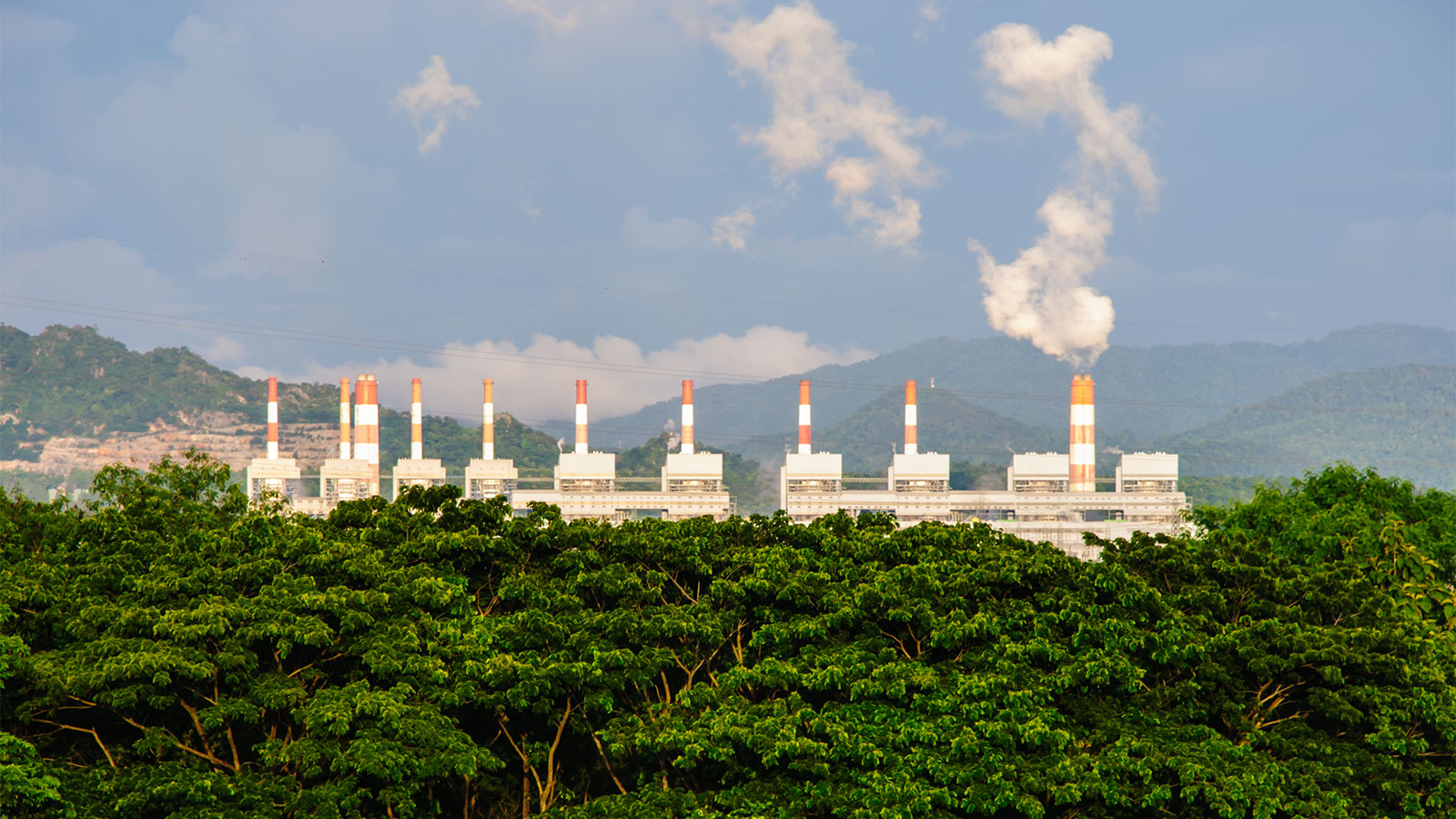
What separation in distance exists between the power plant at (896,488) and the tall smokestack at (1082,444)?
0.06 metres

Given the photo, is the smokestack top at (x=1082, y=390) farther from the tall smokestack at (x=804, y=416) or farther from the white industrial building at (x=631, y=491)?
the white industrial building at (x=631, y=491)

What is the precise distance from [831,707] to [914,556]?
132 inches

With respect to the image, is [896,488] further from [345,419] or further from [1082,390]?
[345,419]

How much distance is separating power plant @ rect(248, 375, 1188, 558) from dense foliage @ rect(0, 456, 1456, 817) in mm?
38835

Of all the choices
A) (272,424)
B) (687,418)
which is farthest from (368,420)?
(687,418)

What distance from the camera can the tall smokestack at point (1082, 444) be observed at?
61.5 meters

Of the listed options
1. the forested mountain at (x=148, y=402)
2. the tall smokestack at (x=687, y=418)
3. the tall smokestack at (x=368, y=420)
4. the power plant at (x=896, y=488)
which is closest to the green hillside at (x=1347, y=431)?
the forested mountain at (x=148, y=402)

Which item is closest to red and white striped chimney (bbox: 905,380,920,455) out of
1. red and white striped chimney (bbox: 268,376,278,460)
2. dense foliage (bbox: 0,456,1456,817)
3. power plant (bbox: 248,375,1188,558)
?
power plant (bbox: 248,375,1188,558)

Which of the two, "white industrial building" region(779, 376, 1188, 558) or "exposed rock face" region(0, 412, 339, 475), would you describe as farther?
"exposed rock face" region(0, 412, 339, 475)

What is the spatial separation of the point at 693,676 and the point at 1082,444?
5072 cm

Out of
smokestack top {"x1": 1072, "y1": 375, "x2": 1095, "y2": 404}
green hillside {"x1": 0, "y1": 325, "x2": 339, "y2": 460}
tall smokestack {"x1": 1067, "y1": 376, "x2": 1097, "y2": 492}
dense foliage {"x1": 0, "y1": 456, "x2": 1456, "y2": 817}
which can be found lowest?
dense foliage {"x1": 0, "y1": 456, "x2": 1456, "y2": 817}

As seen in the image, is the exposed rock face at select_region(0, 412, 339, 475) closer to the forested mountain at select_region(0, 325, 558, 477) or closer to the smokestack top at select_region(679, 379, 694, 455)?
the forested mountain at select_region(0, 325, 558, 477)

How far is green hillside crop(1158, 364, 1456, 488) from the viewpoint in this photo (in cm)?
15888

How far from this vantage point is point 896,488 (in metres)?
60.6
